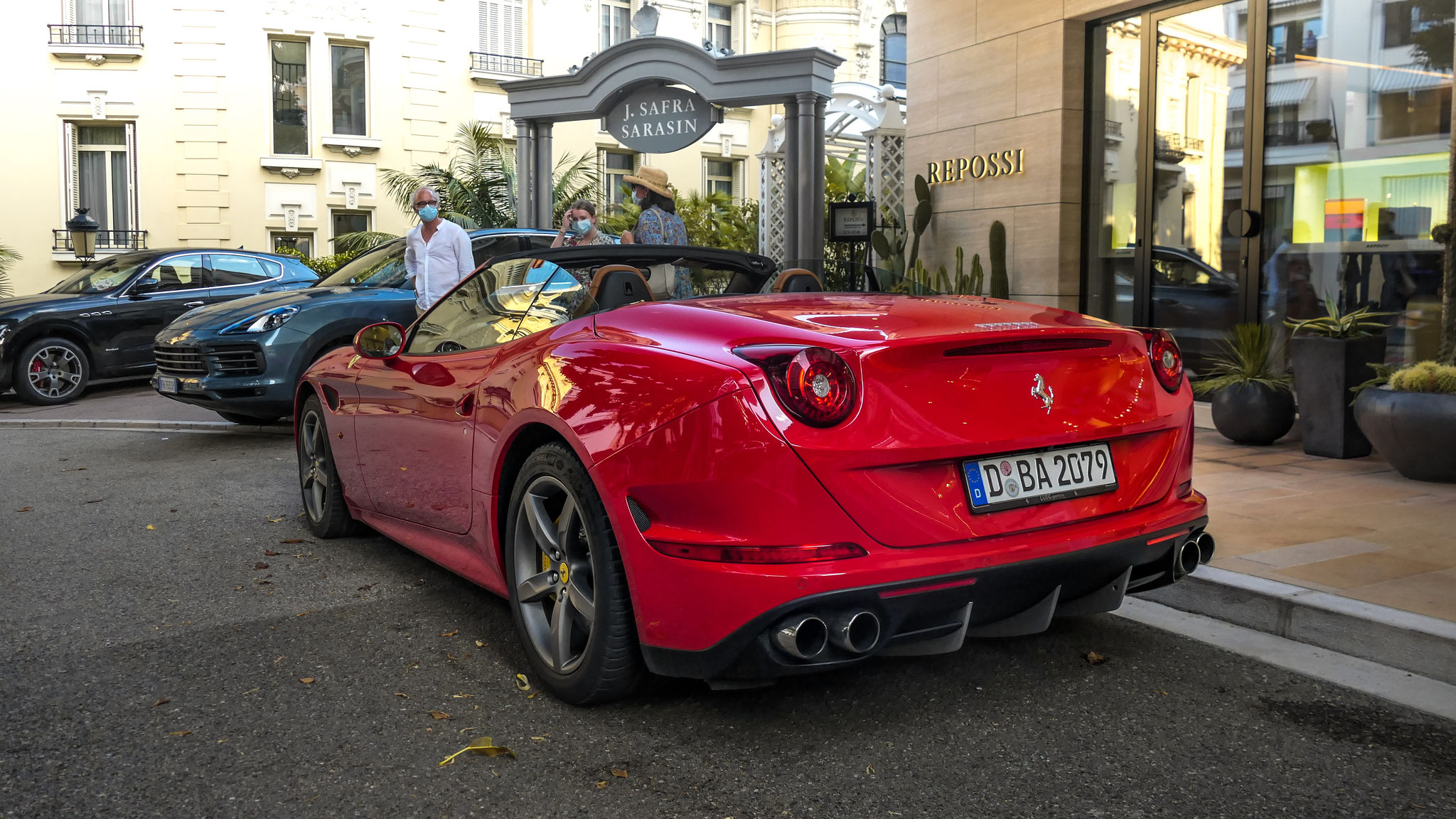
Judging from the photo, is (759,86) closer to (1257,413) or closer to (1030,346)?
(1257,413)

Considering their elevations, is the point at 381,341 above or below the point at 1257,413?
above

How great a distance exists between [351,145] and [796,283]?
21709mm

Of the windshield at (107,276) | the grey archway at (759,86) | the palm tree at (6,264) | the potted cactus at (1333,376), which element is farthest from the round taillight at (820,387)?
the palm tree at (6,264)

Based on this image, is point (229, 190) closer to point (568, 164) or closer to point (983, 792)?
point (568, 164)

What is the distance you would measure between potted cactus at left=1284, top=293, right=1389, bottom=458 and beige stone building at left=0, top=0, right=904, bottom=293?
790 inches

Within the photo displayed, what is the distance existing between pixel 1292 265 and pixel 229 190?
2036 cm

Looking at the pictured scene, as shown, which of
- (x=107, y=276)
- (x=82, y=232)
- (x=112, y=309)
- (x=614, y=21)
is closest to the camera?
(x=112, y=309)

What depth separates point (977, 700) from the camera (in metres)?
3.34

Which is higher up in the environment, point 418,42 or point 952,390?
point 418,42

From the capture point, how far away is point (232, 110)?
23.3 m

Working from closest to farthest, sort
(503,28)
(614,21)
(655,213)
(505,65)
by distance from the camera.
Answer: (655,213), (505,65), (503,28), (614,21)

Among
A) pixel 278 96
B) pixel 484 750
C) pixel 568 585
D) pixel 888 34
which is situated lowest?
pixel 484 750

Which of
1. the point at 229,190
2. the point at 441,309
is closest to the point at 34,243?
the point at 229,190

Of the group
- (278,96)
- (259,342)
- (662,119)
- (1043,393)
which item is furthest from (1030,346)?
(278,96)
